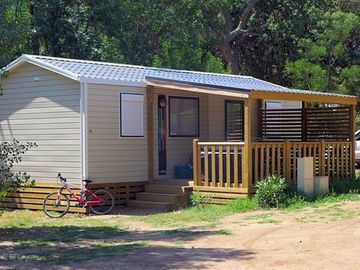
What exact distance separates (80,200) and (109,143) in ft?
4.96

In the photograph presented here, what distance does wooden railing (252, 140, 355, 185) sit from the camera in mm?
14508

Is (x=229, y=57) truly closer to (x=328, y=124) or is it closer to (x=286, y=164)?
(x=328, y=124)

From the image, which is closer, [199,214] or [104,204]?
[199,214]

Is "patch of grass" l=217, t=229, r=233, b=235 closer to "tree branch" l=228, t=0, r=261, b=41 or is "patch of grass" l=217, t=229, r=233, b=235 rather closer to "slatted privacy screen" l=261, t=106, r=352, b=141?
"slatted privacy screen" l=261, t=106, r=352, b=141

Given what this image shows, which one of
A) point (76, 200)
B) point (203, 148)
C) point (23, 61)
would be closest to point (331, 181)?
point (203, 148)

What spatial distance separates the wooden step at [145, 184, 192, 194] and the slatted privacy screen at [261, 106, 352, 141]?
161 inches

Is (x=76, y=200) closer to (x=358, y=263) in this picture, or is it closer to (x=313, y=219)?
(x=313, y=219)

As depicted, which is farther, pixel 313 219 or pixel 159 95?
pixel 159 95

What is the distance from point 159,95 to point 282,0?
588 inches

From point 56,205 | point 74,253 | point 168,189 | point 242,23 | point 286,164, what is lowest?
point 74,253

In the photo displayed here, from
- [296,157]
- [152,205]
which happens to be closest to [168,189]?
[152,205]

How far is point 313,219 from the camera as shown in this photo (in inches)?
467

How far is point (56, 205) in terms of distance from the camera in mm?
14727

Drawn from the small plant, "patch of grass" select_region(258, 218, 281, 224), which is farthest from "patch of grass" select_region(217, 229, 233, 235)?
the small plant
